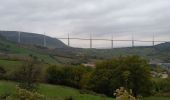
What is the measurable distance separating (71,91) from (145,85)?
1845 cm

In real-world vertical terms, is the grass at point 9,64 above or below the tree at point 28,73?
above

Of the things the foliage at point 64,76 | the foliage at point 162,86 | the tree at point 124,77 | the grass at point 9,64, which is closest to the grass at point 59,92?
the tree at point 124,77

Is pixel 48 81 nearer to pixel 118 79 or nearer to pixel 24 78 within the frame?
pixel 24 78

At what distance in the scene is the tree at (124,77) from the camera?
10519 cm

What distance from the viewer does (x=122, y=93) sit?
1631 centimetres

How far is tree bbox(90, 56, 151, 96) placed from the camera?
10519 centimetres

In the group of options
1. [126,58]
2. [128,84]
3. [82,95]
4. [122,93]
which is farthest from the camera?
[126,58]

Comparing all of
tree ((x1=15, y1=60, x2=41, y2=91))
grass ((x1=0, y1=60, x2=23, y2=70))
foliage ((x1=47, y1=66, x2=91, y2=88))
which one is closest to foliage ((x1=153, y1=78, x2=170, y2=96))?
foliage ((x1=47, y1=66, x2=91, y2=88))

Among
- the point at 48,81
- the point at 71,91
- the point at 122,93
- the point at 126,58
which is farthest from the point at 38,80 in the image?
the point at 122,93

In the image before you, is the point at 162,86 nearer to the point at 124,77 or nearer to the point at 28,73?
the point at 124,77

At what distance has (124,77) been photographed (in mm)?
103500

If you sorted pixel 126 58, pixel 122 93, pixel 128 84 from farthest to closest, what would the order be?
pixel 126 58 → pixel 128 84 → pixel 122 93

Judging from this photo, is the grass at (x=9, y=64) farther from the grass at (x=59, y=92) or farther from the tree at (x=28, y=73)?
the grass at (x=59, y=92)

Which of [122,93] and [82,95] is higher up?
[122,93]
